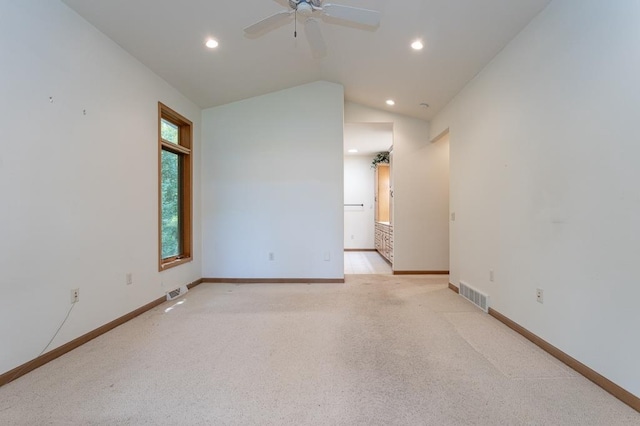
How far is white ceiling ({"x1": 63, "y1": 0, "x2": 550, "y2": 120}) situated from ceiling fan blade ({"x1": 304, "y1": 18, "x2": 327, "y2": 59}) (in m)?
0.27

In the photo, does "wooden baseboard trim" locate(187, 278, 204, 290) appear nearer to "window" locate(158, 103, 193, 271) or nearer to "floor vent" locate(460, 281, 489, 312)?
"window" locate(158, 103, 193, 271)

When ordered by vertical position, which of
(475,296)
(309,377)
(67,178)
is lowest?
(309,377)

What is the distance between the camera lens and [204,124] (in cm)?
471

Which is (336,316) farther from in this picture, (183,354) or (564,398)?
(564,398)

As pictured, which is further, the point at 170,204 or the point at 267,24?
the point at 170,204

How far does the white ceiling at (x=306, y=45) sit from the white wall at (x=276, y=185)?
32cm

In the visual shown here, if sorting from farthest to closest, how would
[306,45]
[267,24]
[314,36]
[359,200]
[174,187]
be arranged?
[359,200], [174,187], [306,45], [314,36], [267,24]

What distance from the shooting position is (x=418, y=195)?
5.24 meters

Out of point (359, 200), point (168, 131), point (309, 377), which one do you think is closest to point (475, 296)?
point (309, 377)

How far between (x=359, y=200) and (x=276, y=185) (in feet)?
13.9

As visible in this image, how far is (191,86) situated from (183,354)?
3.20 m

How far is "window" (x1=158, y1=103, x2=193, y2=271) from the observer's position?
3.79m

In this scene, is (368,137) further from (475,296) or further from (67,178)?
(67,178)

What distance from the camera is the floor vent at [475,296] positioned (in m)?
3.28
